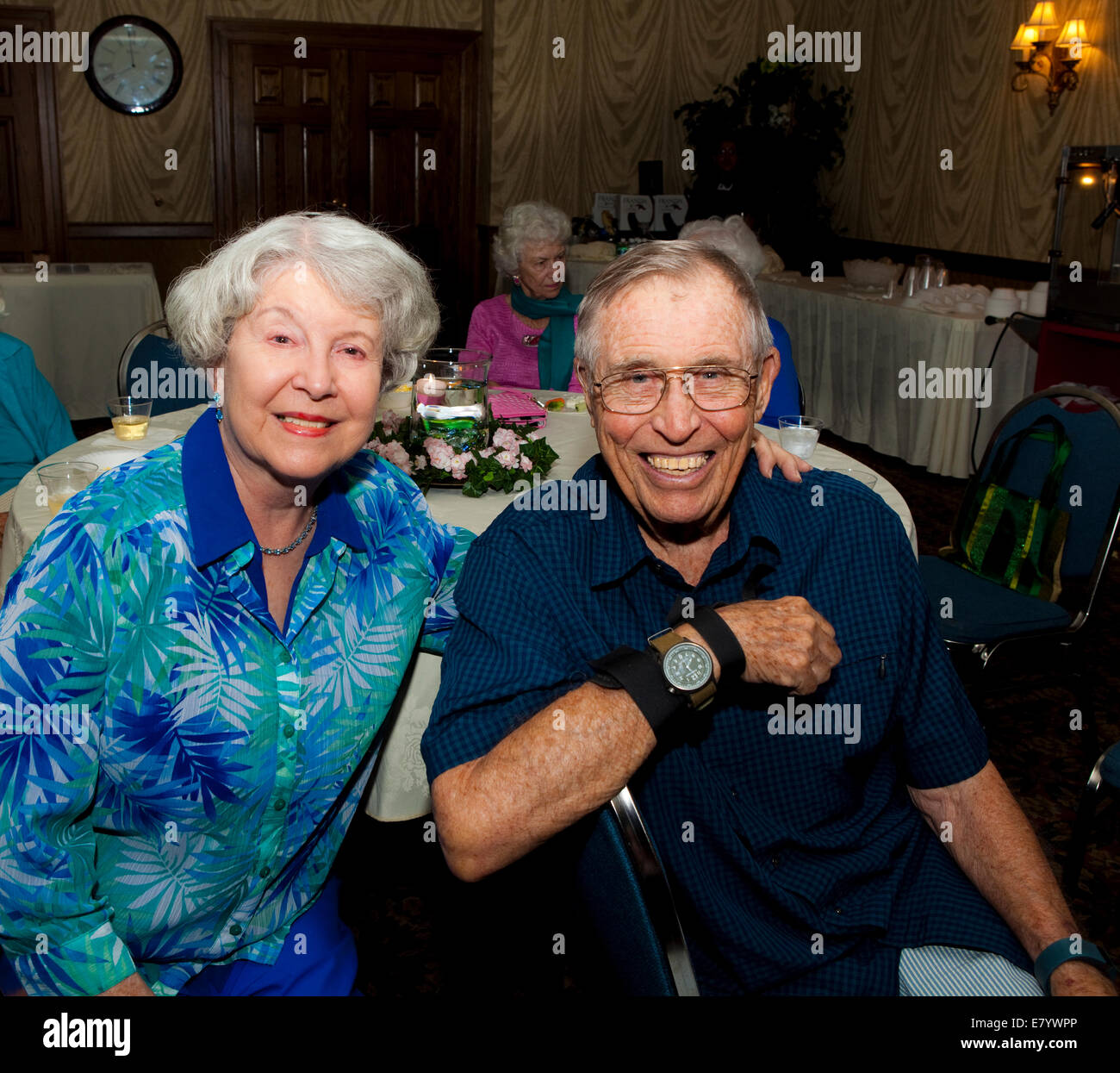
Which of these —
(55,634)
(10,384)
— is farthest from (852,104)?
(55,634)

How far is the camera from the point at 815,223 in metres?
8.41

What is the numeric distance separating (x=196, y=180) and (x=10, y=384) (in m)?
6.17

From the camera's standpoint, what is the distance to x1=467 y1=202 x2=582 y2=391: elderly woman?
3.87 metres

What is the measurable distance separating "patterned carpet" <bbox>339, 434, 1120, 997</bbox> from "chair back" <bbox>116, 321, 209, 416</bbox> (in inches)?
61.5

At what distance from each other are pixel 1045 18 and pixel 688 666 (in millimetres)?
6923

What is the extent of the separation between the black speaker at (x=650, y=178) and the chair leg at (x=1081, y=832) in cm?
686

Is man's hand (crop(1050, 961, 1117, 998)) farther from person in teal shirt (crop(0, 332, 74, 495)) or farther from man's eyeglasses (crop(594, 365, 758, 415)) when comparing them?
person in teal shirt (crop(0, 332, 74, 495))

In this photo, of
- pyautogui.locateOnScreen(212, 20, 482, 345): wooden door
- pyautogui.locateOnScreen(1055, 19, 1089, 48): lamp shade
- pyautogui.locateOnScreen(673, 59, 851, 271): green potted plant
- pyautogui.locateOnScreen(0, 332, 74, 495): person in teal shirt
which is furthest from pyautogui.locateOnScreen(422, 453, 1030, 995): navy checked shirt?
pyautogui.locateOnScreen(673, 59, 851, 271): green potted plant

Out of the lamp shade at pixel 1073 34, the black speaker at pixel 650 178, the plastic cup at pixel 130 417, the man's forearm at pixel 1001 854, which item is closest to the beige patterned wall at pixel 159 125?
the black speaker at pixel 650 178

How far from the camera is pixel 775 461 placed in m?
1.50

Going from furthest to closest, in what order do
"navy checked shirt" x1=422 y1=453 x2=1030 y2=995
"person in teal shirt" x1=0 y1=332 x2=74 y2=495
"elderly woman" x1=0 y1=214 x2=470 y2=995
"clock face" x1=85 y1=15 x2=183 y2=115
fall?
"clock face" x1=85 y1=15 x2=183 y2=115 < "person in teal shirt" x1=0 y1=332 x2=74 y2=495 < "navy checked shirt" x1=422 y1=453 x2=1030 y2=995 < "elderly woman" x1=0 y1=214 x2=470 y2=995

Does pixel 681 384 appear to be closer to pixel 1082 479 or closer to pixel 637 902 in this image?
pixel 637 902

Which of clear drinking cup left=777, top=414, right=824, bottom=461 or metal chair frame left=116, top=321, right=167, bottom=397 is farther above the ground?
metal chair frame left=116, top=321, right=167, bottom=397

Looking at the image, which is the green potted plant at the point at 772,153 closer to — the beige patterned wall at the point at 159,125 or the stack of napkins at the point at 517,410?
→ the beige patterned wall at the point at 159,125
